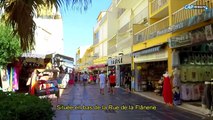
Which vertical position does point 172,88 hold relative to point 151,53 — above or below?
below

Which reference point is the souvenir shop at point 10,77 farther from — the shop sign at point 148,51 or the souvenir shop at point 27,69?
the shop sign at point 148,51

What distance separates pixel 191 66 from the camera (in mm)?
17719

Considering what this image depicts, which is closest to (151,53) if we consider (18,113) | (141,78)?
(141,78)

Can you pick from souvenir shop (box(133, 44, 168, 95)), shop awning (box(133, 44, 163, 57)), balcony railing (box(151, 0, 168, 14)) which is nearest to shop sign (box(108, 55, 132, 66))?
souvenir shop (box(133, 44, 168, 95))

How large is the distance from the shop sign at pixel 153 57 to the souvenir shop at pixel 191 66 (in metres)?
2.03

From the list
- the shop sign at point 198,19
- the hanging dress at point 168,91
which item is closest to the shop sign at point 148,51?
the hanging dress at point 168,91

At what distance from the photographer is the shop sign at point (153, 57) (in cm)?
2067

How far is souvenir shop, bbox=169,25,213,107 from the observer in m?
17.1

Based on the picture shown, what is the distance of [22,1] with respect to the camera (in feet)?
16.1

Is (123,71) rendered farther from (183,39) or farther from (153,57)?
(183,39)

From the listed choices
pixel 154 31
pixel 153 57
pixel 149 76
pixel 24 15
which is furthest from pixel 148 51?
pixel 24 15

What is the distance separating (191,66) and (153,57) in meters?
5.69

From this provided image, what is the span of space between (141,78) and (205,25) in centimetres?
1451

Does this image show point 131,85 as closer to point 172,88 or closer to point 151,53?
point 151,53
